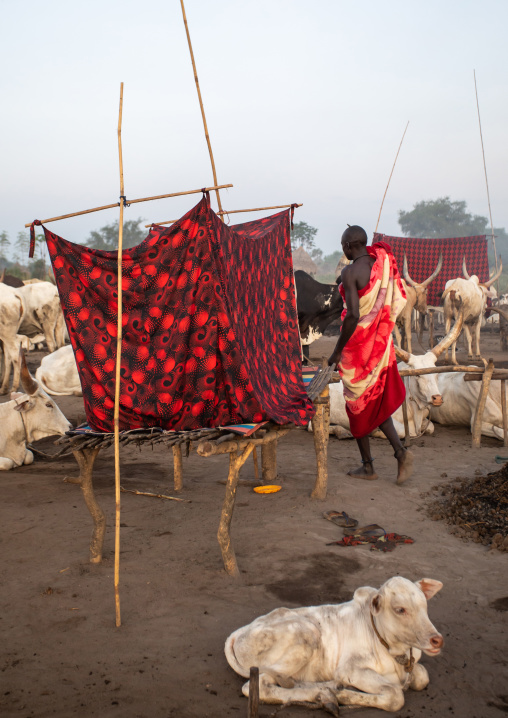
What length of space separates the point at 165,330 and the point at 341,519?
1991 millimetres

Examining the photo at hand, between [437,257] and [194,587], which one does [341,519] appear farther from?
[437,257]

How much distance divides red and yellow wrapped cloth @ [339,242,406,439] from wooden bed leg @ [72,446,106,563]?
249 cm

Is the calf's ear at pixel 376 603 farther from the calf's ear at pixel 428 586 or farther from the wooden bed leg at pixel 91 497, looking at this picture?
the wooden bed leg at pixel 91 497

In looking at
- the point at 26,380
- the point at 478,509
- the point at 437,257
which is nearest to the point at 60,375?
the point at 26,380

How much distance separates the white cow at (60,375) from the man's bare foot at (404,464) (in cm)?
559

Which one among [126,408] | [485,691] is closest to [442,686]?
[485,691]

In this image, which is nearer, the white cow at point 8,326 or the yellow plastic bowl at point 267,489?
the yellow plastic bowl at point 267,489

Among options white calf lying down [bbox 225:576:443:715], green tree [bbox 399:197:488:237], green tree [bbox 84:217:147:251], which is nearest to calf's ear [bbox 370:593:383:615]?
white calf lying down [bbox 225:576:443:715]

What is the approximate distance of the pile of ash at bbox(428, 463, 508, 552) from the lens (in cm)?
410

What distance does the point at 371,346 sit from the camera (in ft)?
17.1

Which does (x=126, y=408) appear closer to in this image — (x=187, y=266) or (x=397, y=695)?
(x=187, y=266)

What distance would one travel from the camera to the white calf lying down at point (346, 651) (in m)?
2.35

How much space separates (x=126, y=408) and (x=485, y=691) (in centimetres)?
234

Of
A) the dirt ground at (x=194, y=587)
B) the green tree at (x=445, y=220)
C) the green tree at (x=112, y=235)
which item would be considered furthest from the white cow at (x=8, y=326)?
the green tree at (x=445, y=220)
